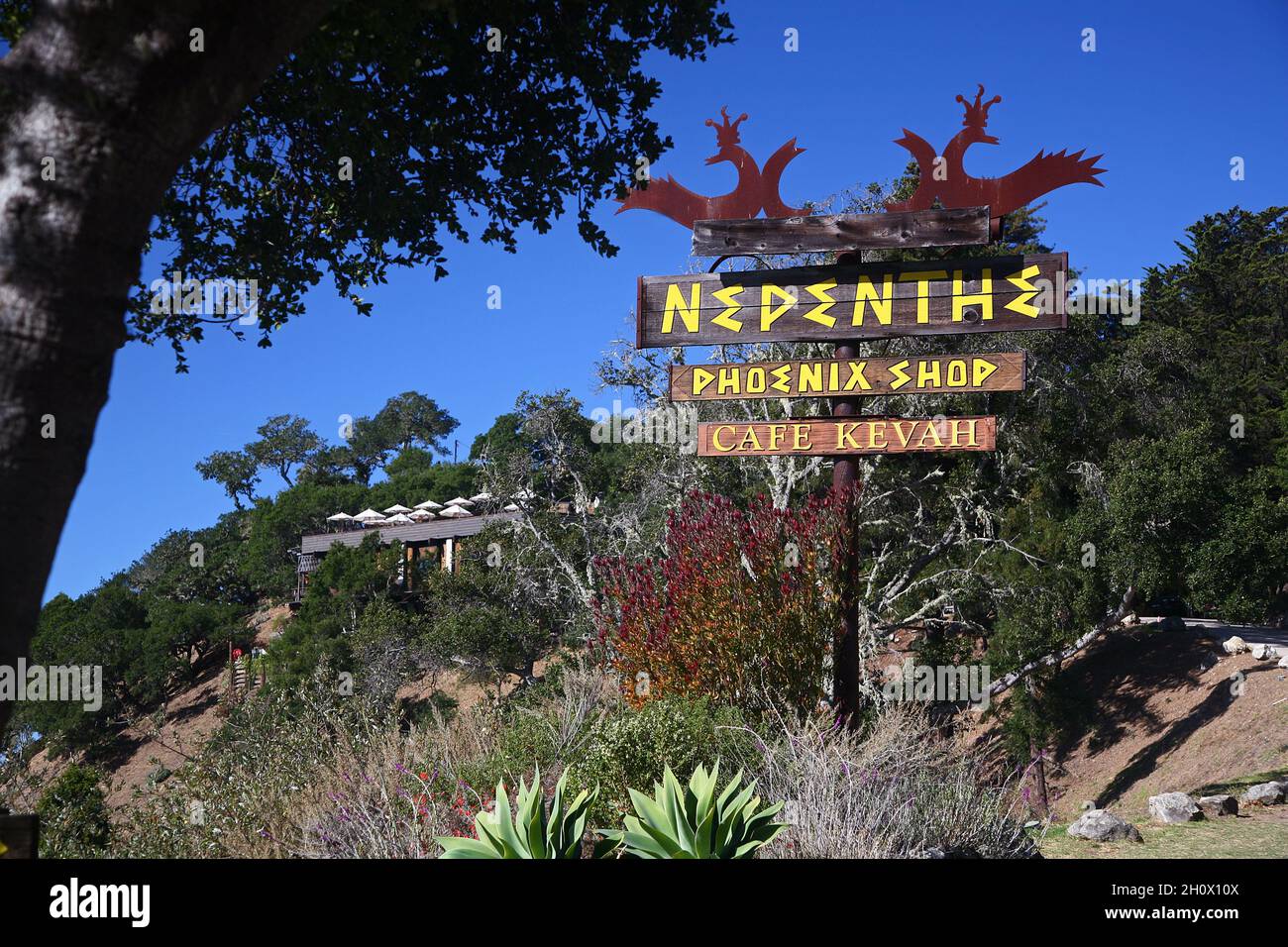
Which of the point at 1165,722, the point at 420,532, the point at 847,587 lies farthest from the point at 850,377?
the point at 420,532

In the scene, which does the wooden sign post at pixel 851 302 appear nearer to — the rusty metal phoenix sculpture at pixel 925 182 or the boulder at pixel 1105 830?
the rusty metal phoenix sculpture at pixel 925 182

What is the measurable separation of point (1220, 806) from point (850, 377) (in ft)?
18.5

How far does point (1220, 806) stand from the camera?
10.6 meters

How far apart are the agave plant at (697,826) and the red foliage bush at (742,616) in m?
3.60

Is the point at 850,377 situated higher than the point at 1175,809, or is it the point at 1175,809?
the point at 850,377

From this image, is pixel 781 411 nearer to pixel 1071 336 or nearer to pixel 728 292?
pixel 1071 336

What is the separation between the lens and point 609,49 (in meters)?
9.17

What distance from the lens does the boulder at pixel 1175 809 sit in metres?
10.4

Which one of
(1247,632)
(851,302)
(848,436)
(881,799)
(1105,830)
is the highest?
(851,302)

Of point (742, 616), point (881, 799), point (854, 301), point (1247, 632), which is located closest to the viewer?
point (881, 799)

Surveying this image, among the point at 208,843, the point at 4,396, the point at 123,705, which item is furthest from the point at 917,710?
the point at 123,705

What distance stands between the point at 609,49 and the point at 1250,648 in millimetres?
22148

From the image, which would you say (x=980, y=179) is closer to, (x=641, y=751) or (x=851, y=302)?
(x=851, y=302)

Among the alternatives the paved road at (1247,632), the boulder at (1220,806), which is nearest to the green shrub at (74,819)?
the boulder at (1220,806)
